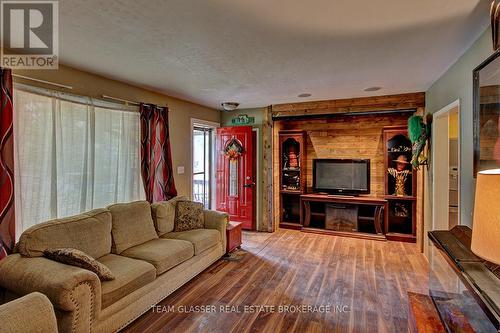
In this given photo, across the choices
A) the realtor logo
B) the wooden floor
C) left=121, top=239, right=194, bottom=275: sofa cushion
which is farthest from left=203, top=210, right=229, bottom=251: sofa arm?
the realtor logo

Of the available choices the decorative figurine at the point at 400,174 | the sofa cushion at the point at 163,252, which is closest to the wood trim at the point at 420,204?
the decorative figurine at the point at 400,174

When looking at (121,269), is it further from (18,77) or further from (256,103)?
(256,103)

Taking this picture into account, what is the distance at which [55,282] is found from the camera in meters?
1.84

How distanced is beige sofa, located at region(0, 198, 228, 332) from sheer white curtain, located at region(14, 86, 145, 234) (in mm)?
345

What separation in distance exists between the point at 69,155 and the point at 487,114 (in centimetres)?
377

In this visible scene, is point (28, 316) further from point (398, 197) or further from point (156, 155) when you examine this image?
point (398, 197)

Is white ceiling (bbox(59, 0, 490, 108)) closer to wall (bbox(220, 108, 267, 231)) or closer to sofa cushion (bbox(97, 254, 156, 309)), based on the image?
wall (bbox(220, 108, 267, 231))

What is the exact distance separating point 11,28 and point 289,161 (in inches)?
179

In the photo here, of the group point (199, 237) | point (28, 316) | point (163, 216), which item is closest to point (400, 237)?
point (199, 237)

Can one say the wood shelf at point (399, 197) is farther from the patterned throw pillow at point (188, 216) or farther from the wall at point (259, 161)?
the patterned throw pillow at point (188, 216)

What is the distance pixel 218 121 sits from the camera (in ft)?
18.7

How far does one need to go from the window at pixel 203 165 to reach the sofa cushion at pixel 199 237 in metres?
2.20

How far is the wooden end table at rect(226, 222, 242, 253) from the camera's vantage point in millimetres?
3941

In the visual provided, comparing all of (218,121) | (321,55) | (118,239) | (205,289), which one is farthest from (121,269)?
(218,121)
